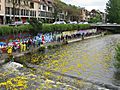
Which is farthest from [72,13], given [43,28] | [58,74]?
[58,74]

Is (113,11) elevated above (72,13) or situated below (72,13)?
above

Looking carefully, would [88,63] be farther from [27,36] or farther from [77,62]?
[27,36]

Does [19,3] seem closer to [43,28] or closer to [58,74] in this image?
[43,28]

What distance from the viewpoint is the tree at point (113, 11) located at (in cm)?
15539

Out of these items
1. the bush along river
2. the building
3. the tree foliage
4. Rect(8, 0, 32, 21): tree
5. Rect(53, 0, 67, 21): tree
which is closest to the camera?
the bush along river

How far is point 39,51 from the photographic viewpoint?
56656 mm

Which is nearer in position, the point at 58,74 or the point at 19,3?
the point at 58,74

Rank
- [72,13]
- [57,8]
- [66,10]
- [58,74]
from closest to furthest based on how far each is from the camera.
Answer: [58,74] < [57,8] < [66,10] < [72,13]

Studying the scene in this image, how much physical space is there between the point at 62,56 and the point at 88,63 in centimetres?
801

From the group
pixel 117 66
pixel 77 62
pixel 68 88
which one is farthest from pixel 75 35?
pixel 68 88

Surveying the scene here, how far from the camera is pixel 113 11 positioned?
156 m

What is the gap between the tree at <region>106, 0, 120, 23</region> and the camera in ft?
510

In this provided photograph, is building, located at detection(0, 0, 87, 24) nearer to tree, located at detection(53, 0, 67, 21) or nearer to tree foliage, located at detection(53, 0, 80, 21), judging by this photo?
tree, located at detection(53, 0, 67, 21)

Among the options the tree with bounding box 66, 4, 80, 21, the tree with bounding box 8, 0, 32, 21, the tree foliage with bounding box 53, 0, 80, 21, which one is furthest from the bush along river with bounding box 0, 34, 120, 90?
the tree with bounding box 66, 4, 80, 21
